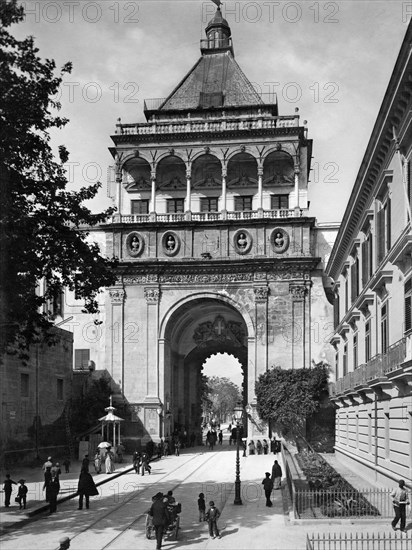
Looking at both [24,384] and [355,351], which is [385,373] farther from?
[24,384]

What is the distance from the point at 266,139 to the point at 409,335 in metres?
33.7

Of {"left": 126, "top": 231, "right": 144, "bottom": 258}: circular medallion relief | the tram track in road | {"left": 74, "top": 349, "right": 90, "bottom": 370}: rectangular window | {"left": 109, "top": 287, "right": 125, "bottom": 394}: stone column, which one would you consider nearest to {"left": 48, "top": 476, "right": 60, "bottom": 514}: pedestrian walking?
the tram track in road

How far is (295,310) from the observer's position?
168 ft

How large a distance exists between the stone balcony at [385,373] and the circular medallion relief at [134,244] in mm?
23220

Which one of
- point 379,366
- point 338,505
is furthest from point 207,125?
point 338,505

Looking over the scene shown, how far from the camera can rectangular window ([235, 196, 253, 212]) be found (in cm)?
5478

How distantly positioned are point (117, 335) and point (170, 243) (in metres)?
7.46

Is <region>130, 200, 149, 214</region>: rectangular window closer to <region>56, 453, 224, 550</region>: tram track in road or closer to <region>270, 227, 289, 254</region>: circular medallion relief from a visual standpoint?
<region>270, 227, 289, 254</region>: circular medallion relief

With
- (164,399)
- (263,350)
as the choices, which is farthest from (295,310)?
(164,399)

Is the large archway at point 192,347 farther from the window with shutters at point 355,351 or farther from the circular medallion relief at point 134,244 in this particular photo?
the window with shutters at point 355,351

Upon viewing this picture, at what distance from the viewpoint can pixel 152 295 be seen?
2069 inches

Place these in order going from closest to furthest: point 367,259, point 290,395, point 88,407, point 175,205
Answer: point 367,259 < point 290,395 < point 88,407 < point 175,205

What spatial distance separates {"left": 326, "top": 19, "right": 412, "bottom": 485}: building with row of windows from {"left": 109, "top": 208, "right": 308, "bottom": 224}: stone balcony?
15732mm

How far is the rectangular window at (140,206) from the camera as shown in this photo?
182 ft
